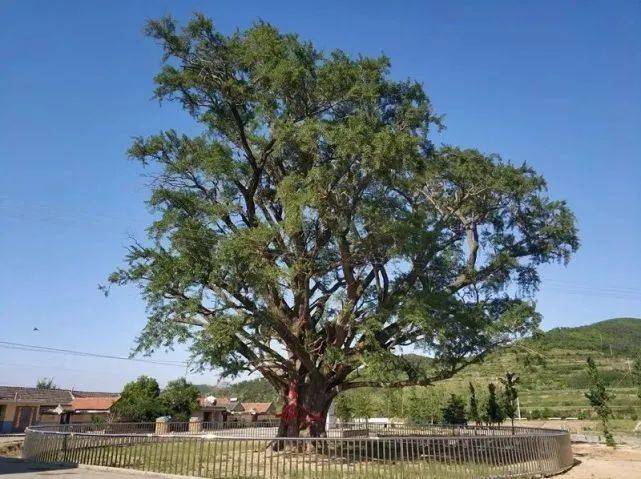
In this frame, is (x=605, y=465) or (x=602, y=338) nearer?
(x=605, y=465)

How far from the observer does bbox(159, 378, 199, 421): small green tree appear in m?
44.1

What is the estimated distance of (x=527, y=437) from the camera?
14812 millimetres

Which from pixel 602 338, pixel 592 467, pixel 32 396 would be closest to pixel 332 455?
pixel 592 467

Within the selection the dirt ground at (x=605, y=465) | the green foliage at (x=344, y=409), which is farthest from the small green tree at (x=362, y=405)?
the dirt ground at (x=605, y=465)

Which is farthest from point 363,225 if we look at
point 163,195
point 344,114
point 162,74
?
point 162,74

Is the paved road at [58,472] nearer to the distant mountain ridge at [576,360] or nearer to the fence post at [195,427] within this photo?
the fence post at [195,427]

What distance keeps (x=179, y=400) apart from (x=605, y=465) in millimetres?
36964

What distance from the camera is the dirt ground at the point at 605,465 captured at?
15000 millimetres

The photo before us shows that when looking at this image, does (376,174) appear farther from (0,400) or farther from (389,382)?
(0,400)

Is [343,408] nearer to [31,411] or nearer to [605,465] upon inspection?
[31,411]

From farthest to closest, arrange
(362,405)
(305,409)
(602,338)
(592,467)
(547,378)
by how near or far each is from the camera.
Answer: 1. (602,338)
2. (547,378)
3. (362,405)
4. (305,409)
5. (592,467)

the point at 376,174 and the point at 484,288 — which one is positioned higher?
the point at 376,174

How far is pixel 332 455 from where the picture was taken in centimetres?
1406

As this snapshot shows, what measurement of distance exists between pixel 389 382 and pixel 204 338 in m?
7.03
